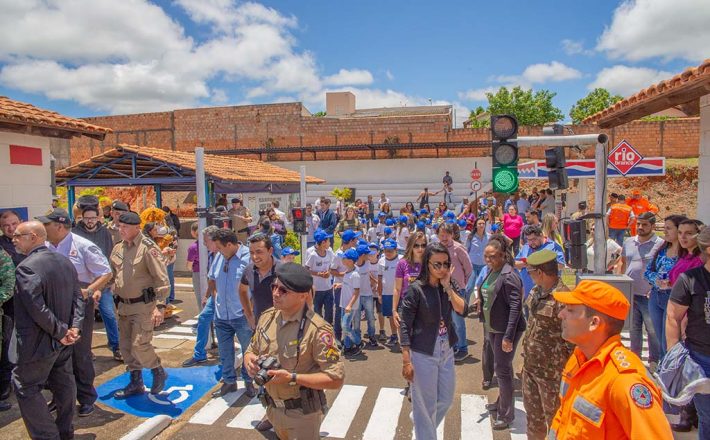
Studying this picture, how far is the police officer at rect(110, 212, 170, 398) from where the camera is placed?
5449 millimetres

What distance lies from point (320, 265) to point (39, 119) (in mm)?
4809

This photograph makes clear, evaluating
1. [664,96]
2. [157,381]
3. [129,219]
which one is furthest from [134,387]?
[664,96]

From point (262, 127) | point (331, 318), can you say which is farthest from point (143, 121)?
point (331, 318)

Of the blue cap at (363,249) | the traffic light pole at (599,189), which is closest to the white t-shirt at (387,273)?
the blue cap at (363,249)

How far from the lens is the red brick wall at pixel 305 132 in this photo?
28.5 metres

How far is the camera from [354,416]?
17.3ft

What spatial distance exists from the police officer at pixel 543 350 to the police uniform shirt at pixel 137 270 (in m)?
3.94

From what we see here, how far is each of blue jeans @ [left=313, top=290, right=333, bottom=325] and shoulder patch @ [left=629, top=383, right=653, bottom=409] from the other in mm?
5685

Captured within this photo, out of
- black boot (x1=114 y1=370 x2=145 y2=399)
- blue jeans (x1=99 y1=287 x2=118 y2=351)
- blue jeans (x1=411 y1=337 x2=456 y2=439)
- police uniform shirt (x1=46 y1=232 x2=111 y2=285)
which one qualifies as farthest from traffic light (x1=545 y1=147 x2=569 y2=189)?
blue jeans (x1=99 y1=287 x2=118 y2=351)

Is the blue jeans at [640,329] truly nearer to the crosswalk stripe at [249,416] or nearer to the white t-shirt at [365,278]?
the white t-shirt at [365,278]

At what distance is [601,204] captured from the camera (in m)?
5.17

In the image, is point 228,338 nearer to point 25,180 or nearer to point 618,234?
point 25,180

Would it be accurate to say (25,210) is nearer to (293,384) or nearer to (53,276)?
(53,276)

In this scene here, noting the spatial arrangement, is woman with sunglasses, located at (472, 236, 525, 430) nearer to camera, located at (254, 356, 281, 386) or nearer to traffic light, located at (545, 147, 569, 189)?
traffic light, located at (545, 147, 569, 189)
